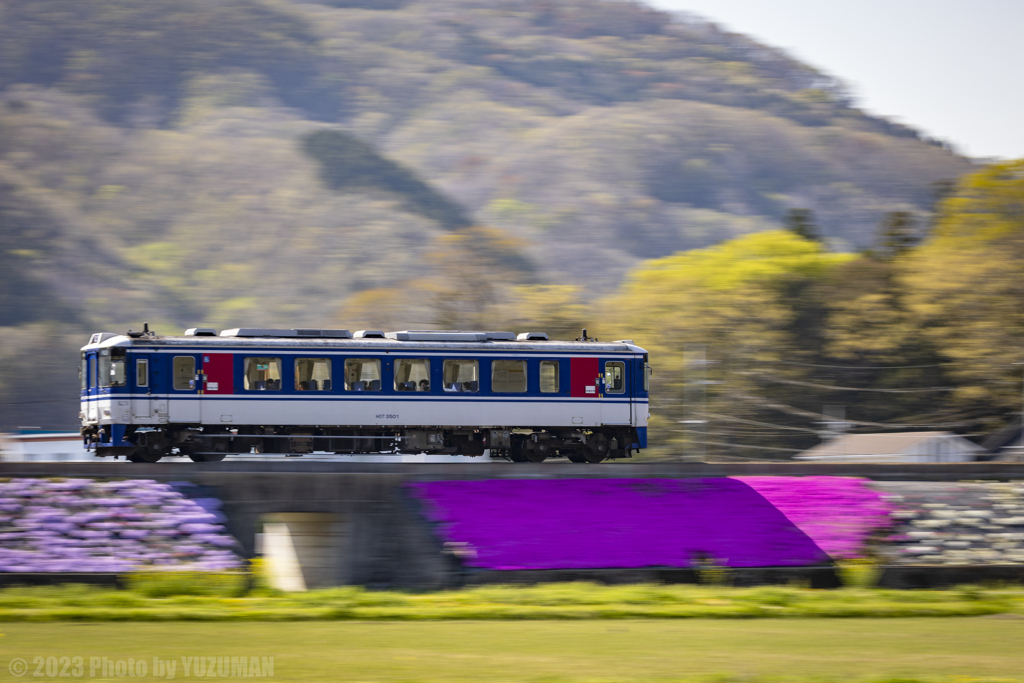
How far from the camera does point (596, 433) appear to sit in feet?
97.9

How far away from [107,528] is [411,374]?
9095 mm

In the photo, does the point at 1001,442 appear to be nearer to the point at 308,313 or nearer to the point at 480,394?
the point at 480,394

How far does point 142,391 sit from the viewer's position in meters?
27.2

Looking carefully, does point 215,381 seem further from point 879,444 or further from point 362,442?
point 879,444

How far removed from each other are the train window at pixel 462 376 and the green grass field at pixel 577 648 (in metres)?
10.1

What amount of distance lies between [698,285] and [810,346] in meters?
9.77

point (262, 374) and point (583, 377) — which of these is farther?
point (583, 377)

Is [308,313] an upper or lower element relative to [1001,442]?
upper

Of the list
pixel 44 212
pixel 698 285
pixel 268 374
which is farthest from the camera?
pixel 44 212

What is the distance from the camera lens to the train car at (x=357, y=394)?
27.4m

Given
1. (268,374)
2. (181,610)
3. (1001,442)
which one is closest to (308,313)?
(1001,442)

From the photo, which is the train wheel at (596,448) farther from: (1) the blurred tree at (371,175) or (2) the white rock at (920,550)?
(1) the blurred tree at (371,175)

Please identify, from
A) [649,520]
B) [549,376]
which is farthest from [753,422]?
[649,520]

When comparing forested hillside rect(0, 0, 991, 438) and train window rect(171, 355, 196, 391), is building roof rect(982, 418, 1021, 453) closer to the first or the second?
forested hillside rect(0, 0, 991, 438)
